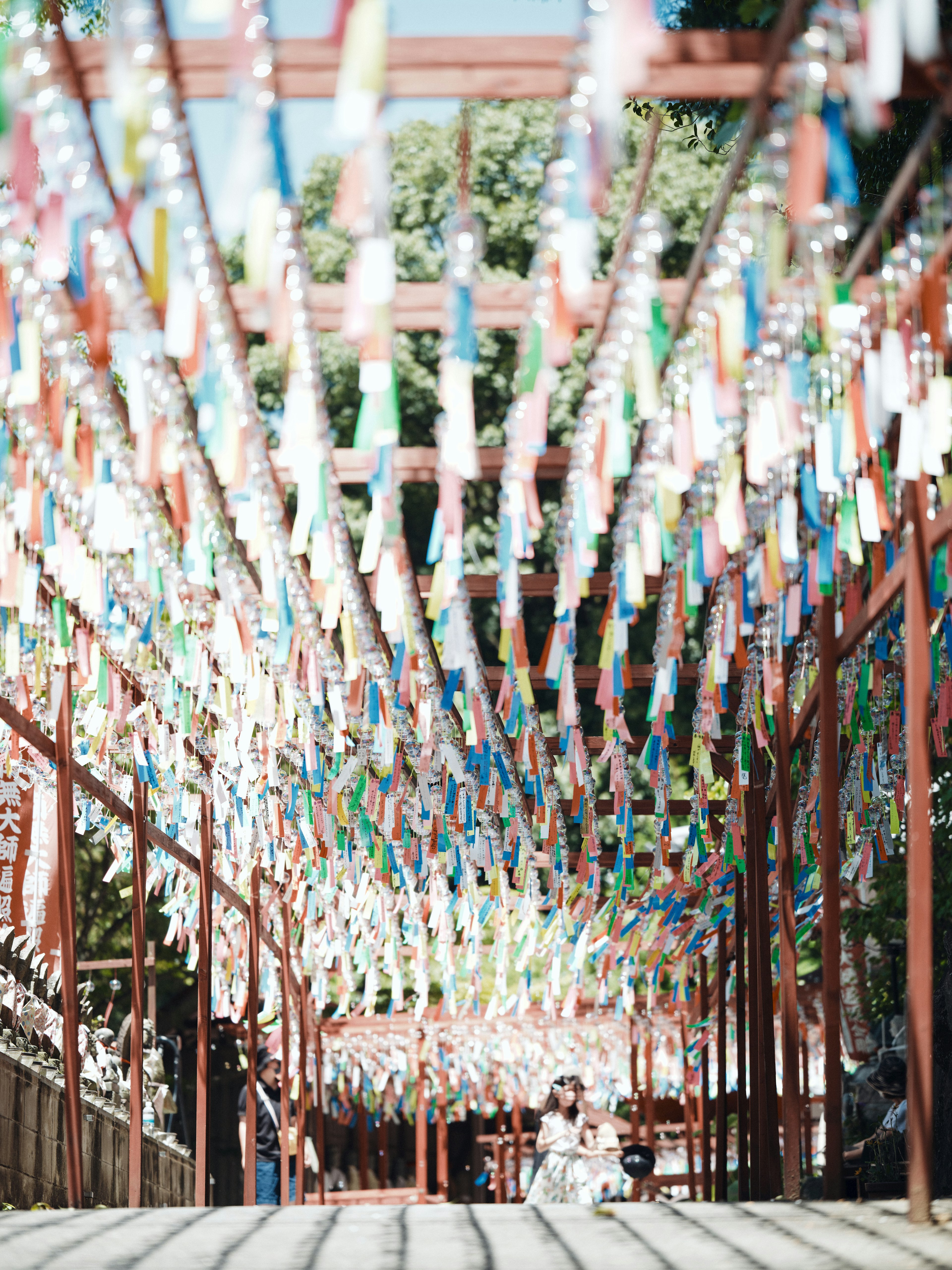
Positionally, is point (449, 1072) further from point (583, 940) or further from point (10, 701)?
point (10, 701)

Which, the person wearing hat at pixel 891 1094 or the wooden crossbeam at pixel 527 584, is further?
the person wearing hat at pixel 891 1094

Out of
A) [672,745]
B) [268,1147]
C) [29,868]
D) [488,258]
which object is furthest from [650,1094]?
[488,258]

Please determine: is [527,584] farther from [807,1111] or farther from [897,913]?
[897,913]

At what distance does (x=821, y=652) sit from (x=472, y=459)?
5.86ft

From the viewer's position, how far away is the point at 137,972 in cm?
605

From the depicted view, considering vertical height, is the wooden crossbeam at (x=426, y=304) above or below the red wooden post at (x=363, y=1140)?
above

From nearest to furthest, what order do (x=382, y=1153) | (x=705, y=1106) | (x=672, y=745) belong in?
(x=672, y=745), (x=705, y=1106), (x=382, y=1153)

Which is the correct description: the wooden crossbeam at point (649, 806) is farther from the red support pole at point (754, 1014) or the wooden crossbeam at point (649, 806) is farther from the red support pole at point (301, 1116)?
the red support pole at point (301, 1116)

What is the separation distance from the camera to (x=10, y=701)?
5.62m

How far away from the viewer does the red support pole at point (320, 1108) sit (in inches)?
495

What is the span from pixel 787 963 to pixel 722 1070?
13.0ft

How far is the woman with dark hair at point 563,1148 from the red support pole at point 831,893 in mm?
4424

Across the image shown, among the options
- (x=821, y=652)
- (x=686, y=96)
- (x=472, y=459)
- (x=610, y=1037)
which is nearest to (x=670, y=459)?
(x=821, y=652)

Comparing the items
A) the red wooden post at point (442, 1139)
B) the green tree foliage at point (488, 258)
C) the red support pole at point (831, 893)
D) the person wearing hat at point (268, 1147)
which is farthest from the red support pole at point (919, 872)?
the green tree foliage at point (488, 258)
